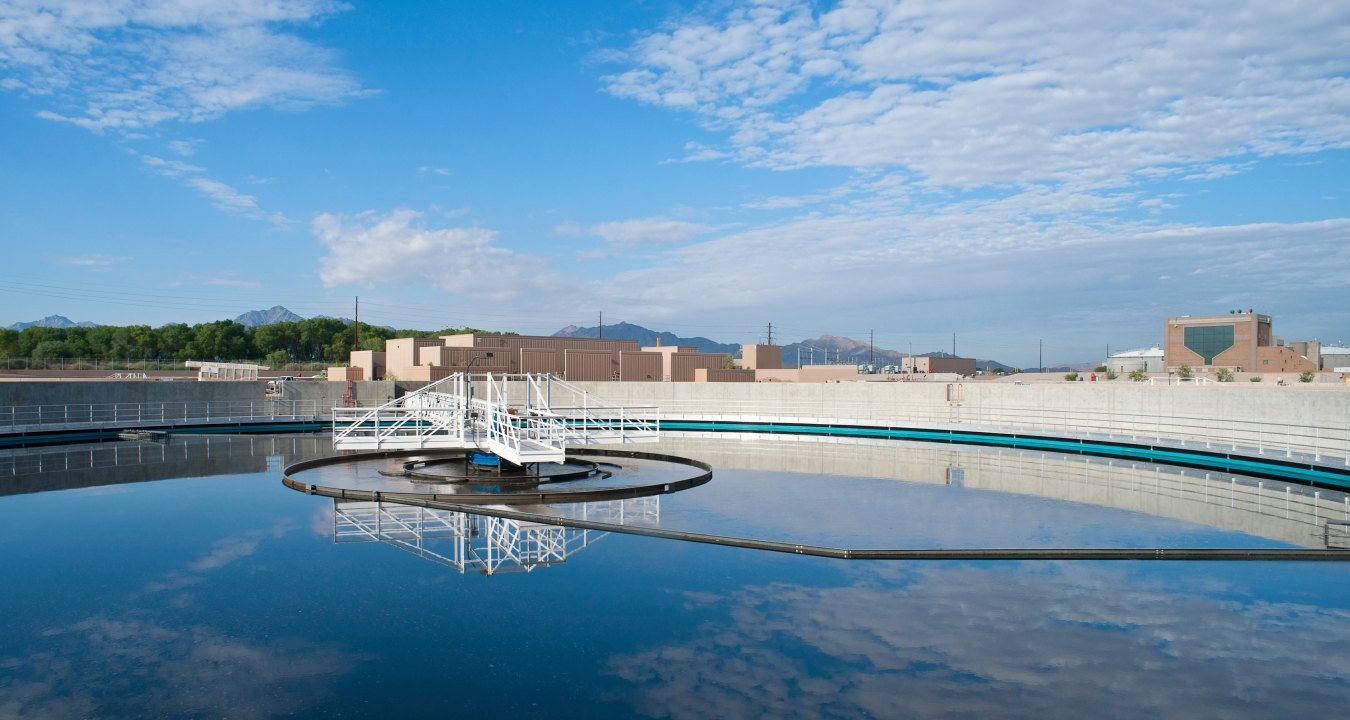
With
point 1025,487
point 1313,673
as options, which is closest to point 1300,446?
point 1025,487

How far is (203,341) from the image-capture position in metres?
78.2

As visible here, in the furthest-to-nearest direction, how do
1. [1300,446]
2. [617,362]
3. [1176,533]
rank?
1. [617,362]
2. [1300,446]
3. [1176,533]

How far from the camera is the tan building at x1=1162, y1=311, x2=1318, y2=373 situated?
63.7m

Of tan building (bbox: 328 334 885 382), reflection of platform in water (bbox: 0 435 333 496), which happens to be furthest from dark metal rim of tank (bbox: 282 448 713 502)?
tan building (bbox: 328 334 885 382)

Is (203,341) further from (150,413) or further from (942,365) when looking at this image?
(942,365)

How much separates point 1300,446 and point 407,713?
71.0 ft

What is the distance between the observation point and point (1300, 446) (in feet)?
65.0

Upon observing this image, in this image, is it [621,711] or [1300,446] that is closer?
[621,711]

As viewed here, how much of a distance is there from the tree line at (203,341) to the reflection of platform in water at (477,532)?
63020 mm

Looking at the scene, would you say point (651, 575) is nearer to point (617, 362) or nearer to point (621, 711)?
point (621, 711)

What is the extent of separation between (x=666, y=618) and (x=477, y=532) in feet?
14.9

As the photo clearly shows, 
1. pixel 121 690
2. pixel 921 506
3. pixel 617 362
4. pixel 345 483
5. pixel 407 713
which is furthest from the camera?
pixel 617 362

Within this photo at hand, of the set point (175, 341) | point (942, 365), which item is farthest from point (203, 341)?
point (942, 365)

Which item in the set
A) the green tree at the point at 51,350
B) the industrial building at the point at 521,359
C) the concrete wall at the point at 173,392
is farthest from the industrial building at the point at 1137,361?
the green tree at the point at 51,350
